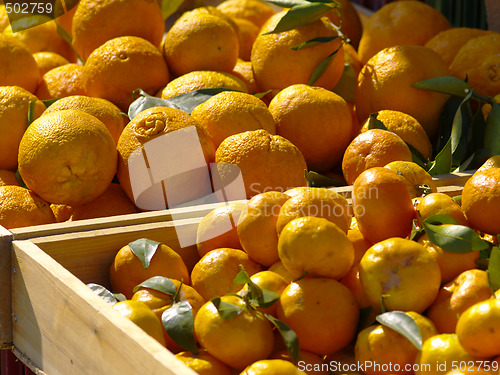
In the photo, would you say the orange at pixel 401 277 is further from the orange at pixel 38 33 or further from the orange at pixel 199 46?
the orange at pixel 38 33

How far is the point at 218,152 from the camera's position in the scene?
131 centimetres

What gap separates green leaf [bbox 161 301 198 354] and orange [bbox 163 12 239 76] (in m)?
0.95

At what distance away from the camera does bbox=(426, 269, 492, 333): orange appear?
33.4 inches

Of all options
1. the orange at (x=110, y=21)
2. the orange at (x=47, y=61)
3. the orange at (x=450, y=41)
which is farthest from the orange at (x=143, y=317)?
the orange at (x=450, y=41)

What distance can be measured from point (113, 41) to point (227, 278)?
895 mm

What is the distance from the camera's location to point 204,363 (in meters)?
0.83

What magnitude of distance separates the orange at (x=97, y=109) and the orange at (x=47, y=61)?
53 centimetres

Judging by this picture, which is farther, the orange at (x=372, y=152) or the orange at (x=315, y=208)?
the orange at (x=372, y=152)

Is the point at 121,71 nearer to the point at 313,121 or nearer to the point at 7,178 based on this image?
the point at 7,178

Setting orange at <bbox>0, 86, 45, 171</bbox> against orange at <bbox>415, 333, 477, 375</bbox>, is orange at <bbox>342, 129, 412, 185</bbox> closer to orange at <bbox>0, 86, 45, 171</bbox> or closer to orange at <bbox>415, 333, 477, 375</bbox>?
orange at <bbox>415, 333, 477, 375</bbox>

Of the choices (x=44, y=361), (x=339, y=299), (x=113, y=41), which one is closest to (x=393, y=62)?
(x=113, y=41)

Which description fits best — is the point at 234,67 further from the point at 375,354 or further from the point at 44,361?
the point at 375,354

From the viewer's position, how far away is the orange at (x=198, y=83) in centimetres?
158

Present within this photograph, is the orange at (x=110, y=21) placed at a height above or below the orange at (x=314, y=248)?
above
